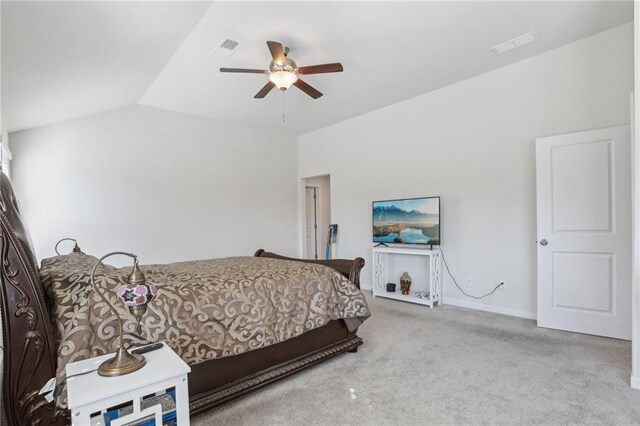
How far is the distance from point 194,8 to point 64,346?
8.50 feet

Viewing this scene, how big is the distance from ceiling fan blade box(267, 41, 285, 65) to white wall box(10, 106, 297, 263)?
2.85 m

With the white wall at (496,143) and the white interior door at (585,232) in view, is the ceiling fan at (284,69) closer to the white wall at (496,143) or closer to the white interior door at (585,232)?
the white wall at (496,143)

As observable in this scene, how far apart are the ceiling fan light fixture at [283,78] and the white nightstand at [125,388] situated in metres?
2.56

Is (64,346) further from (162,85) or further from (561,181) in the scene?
(561,181)

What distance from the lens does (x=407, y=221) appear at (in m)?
4.73

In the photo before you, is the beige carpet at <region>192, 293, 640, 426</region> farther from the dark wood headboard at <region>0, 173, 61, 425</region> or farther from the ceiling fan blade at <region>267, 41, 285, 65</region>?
the ceiling fan blade at <region>267, 41, 285, 65</region>

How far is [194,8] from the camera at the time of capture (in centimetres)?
271

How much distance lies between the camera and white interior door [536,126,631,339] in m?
3.09

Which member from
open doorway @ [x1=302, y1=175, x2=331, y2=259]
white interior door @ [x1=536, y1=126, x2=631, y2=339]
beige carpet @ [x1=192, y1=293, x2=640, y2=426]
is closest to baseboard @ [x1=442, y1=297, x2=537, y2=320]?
white interior door @ [x1=536, y1=126, x2=631, y2=339]

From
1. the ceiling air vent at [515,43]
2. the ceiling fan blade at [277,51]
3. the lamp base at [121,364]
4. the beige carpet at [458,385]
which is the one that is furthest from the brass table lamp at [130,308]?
the ceiling air vent at [515,43]

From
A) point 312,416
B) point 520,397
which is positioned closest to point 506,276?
point 520,397

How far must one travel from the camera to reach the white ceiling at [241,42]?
241 cm

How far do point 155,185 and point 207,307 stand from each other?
351 centimetres

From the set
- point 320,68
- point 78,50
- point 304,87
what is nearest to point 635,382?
point 320,68
